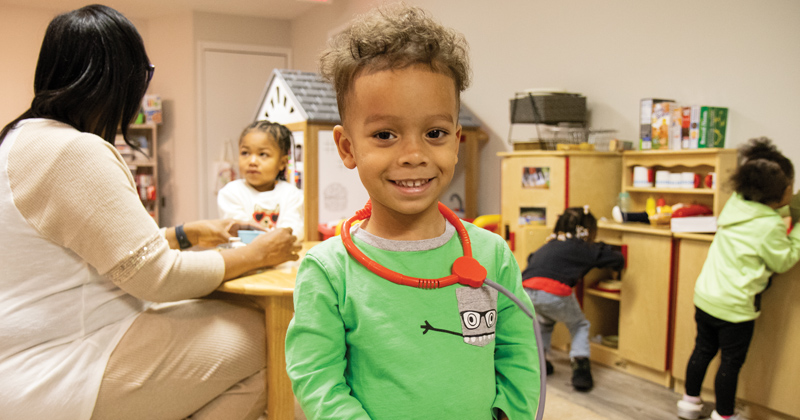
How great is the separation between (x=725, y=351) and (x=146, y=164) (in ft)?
19.2

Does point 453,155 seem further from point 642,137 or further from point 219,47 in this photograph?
point 219,47

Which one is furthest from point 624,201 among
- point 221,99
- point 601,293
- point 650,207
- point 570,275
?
point 221,99

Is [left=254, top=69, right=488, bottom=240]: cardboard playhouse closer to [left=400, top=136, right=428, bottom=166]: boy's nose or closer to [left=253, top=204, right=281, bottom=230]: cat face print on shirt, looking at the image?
[left=253, top=204, right=281, bottom=230]: cat face print on shirt

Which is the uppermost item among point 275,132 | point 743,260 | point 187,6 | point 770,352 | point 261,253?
point 187,6

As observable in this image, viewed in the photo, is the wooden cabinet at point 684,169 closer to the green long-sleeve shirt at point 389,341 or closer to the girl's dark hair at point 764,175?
the girl's dark hair at point 764,175

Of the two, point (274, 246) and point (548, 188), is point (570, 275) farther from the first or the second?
point (274, 246)

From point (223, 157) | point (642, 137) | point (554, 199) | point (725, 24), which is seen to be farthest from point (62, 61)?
point (223, 157)

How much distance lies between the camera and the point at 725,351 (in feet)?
7.64

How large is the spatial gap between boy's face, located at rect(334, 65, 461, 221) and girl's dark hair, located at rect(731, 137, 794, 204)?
6.32 ft

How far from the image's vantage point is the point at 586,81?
3439 millimetres

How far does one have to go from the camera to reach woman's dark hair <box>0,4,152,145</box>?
1396mm

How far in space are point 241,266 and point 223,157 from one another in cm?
503

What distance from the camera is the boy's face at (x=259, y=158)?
8.02ft

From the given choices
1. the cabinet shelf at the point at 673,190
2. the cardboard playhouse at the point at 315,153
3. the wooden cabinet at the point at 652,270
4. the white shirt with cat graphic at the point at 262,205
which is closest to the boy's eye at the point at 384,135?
the white shirt with cat graphic at the point at 262,205
